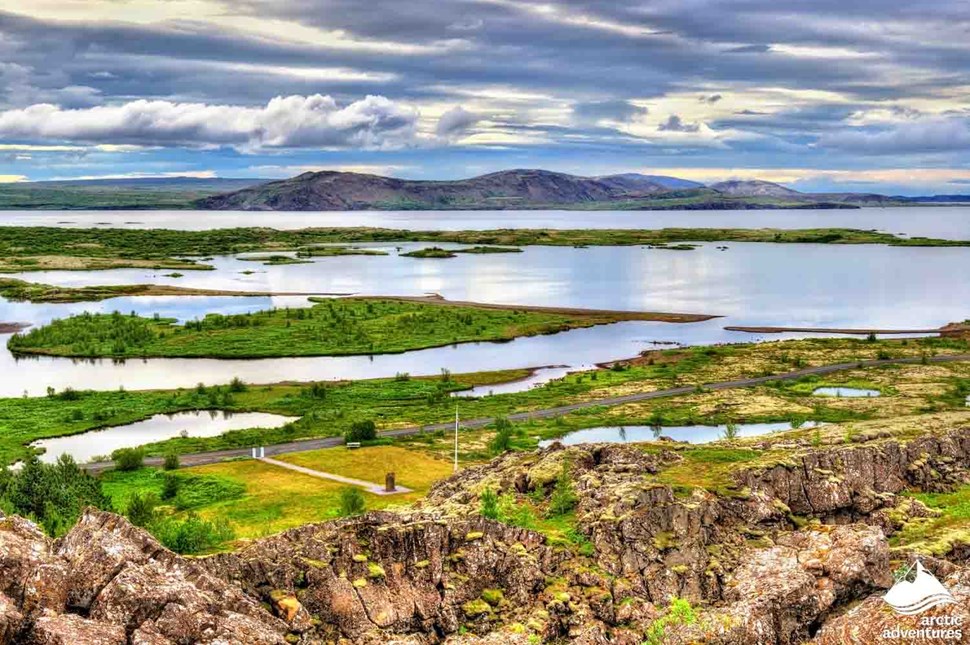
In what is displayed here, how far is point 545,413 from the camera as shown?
251 ft

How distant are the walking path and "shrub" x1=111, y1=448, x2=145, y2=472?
26.0ft

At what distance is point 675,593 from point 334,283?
170134 millimetres

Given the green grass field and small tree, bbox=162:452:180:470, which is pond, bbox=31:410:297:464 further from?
the green grass field

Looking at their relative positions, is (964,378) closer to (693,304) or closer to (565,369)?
(565,369)

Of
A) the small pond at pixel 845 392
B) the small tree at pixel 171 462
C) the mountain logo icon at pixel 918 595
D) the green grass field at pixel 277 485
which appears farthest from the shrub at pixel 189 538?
the small pond at pixel 845 392

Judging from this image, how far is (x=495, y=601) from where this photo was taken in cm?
2164

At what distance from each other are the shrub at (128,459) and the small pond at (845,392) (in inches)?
2321

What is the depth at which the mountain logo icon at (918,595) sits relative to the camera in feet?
58.4

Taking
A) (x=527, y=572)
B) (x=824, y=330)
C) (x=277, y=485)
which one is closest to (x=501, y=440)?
(x=277, y=485)

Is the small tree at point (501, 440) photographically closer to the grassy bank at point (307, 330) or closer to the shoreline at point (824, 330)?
the grassy bank at point (307, 330)

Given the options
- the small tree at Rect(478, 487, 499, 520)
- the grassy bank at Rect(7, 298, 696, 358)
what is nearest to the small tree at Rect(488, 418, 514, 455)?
the small tree at Rect(478, 487, 499, 520)

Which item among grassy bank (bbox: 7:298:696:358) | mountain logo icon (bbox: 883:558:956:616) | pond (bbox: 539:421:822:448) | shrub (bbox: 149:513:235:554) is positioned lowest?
pond (bbox: 539:421:822:448)

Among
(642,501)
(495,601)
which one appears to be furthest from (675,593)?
(495,601)

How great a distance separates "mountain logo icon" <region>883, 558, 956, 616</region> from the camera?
17797 millimetres
